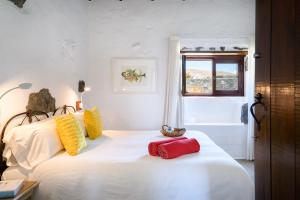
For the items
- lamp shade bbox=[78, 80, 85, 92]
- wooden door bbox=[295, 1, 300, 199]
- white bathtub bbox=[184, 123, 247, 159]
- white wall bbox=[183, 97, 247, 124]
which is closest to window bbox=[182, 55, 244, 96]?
white wall bbox=[183, 97, 247, 124]

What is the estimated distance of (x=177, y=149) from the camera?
209 cm

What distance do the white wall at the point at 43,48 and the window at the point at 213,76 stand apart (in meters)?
1.92

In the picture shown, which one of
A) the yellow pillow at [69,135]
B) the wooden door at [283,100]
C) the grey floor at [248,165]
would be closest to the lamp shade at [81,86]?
the yellow pillow at [69,135]

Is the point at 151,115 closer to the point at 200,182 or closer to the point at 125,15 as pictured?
the point at 125,15

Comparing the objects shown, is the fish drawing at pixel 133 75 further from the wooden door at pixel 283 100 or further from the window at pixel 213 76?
the wooden door at pixel 283 100

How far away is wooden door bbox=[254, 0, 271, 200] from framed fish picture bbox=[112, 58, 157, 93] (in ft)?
9.01

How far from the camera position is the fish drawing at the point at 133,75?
13.5 feet

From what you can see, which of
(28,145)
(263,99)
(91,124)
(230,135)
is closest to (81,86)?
(91,124)

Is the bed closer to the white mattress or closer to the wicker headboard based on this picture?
the white mattress

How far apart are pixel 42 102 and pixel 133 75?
1861mm

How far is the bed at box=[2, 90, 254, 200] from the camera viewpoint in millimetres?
1768

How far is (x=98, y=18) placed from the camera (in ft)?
13.5

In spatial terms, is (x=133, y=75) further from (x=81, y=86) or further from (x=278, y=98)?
(x=278, y=98)

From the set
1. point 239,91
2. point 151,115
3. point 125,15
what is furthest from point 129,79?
point 239,91
